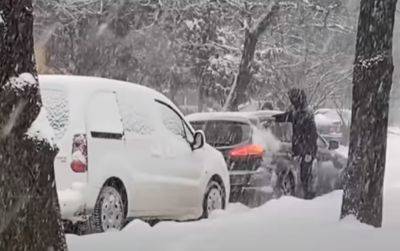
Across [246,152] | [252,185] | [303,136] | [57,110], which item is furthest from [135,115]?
[303,136]

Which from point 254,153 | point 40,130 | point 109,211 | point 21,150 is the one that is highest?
point 40,130

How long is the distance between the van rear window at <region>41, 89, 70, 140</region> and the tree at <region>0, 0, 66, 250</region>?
263 cm

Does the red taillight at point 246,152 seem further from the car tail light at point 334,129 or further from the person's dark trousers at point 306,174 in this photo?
the car tail light at point 334,129

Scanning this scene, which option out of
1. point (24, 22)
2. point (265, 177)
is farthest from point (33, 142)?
point (265, 177)

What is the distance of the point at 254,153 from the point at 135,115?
121 inches

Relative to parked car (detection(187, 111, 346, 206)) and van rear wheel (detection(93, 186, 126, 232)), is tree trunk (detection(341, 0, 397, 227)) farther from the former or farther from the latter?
parked car (detection(187, 111, 346, 206))

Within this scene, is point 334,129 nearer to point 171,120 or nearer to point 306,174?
point 306,174

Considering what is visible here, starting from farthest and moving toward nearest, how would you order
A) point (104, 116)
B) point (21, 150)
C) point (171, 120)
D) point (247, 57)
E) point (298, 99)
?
1. point (247, 57)
2. point (298, 99)
3. point (171, 120)
4. point (104, 116)
5. point (21, 150)

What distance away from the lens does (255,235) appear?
6.93 metres

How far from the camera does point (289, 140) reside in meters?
12.0

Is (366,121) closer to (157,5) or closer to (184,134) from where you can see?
(184,134)

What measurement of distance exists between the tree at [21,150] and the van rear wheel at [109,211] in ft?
9.10

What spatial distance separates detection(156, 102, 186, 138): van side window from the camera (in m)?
9.02

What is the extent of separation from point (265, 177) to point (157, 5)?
29.3ft
